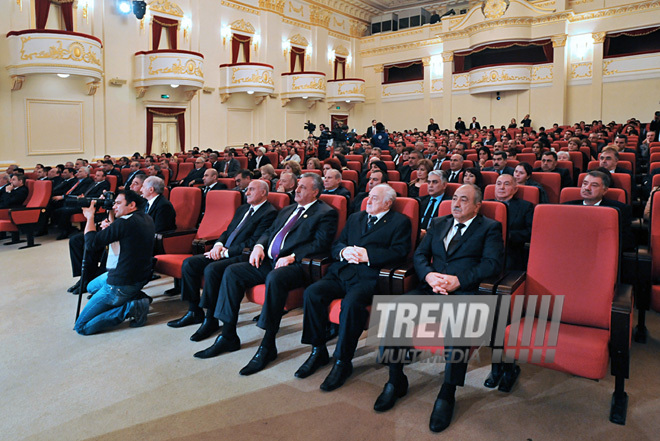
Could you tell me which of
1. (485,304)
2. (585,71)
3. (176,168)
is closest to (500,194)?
(485,304)

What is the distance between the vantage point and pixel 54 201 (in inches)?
252

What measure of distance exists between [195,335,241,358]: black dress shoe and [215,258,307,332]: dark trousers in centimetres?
12

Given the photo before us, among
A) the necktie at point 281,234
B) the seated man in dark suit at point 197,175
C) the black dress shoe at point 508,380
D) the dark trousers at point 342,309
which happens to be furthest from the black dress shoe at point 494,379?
the seated man in dark suit at point 197,175

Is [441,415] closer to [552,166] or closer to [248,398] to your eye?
[248,398]

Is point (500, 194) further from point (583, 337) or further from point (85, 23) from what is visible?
point (85, 23)

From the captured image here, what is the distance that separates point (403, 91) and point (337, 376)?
56.2ft

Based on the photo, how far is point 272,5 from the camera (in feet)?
49.5

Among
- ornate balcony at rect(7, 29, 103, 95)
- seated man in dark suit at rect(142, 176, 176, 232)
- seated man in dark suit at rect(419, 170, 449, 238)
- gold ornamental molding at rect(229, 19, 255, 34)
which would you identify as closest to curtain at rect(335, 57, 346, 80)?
gold ornamental molding at rect(229, 19, 255, 34)

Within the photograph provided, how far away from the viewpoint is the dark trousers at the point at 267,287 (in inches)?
103

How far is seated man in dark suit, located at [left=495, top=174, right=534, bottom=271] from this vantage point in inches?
118

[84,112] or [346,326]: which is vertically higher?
[84,112]

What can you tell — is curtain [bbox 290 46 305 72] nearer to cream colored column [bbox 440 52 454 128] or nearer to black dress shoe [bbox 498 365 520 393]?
cream colored column [bbox 440 52 454 128]

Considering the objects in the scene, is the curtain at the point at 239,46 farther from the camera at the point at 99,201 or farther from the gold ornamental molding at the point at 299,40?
the camera at the point at 99,201

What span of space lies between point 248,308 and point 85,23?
9.90 metres
